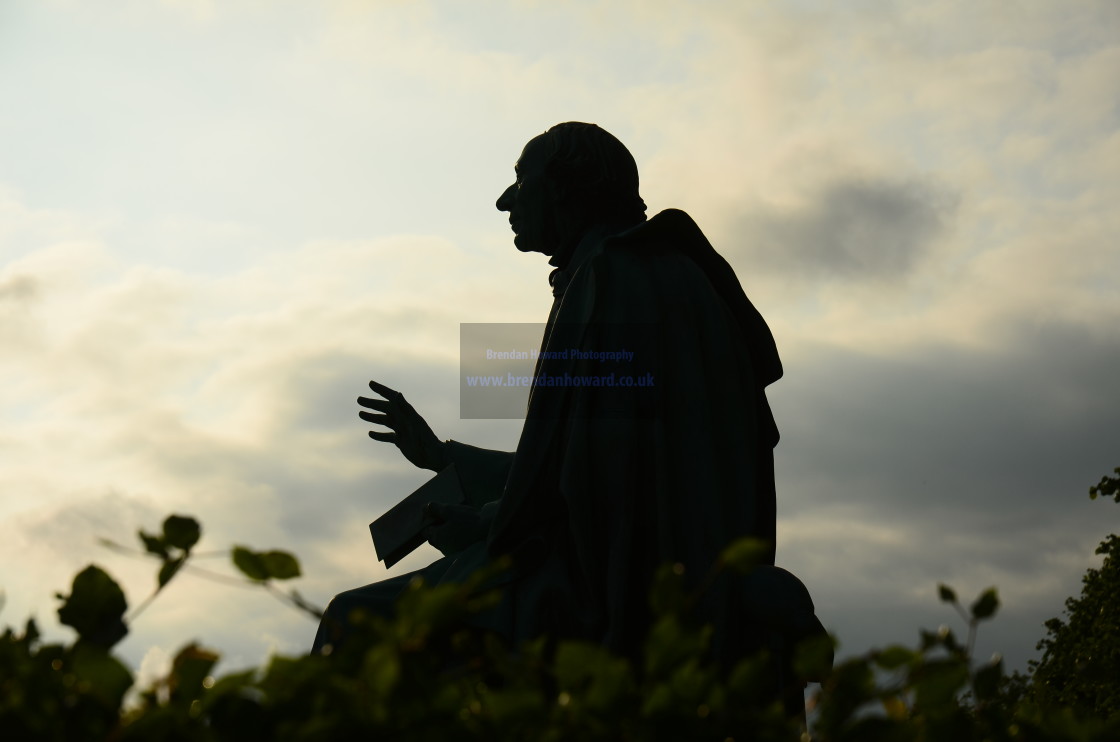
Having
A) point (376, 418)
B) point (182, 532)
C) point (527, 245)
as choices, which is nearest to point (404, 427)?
point (376, 418)

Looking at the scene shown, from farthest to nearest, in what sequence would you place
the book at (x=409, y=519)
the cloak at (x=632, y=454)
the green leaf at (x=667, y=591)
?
the book at (x=409, y=519)
the cloak at (x=632, y=454)
the green leaf at (x=667, y=591)

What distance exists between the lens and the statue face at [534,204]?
6.61 metres

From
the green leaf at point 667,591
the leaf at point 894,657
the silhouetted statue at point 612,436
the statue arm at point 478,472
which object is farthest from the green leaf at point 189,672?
the statue arm at point 478,472

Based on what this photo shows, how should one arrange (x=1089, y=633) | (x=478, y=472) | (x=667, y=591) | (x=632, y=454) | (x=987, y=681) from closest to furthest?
(x=667, y=591) < (x=987, y=681) < (x=632, y=454) < (x=478, y=472) < (x=1089, y=633)

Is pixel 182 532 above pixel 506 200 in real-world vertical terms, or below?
below

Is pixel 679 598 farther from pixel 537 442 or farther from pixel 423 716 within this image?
pixel 537 442

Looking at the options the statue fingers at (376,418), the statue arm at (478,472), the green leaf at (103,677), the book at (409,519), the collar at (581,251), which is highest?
the collar at (581,251)

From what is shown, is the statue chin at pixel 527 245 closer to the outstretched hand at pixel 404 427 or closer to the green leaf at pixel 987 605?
the outstretched hand at pixel 404 427

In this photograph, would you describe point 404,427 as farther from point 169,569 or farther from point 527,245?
point 169,569

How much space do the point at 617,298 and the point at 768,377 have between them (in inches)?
35.8

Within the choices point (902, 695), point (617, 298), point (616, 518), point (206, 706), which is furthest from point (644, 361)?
→ point (206, 706)

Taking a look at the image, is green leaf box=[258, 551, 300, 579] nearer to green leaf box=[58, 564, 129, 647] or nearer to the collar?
green leaf box=[58, 564, 129, 647]

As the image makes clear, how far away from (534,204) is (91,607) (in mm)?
4335

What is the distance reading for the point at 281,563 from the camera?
8.37 feet
